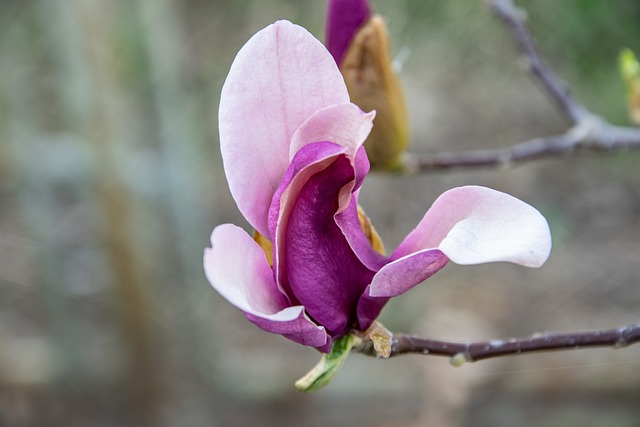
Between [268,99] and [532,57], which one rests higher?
[268,99]

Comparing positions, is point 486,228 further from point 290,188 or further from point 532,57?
point 532,57

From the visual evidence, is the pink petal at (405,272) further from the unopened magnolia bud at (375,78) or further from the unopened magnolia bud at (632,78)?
the unopened magnolia bud at (632,78)

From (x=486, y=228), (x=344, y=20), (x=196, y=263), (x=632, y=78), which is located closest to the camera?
(x=486, y=228)

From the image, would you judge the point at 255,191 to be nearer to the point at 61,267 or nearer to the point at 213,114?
the point at 61,267

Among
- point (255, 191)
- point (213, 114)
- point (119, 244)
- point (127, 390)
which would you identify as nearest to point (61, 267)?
point (119, 244)

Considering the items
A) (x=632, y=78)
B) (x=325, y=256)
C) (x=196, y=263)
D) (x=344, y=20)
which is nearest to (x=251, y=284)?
(x=325, y=256)

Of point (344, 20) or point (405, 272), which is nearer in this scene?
point (405, 272)
